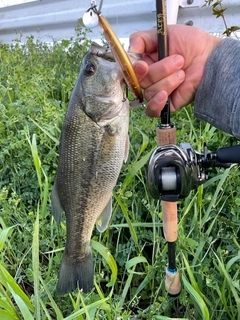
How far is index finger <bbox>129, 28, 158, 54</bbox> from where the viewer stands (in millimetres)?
1525

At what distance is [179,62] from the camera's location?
1.39 metres

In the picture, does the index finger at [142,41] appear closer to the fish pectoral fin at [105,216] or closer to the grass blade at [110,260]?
the fish pectoral fin at [105,216]

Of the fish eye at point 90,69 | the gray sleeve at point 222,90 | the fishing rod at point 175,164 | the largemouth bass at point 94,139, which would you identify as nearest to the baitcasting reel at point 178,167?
the fishing rod at point 175,164

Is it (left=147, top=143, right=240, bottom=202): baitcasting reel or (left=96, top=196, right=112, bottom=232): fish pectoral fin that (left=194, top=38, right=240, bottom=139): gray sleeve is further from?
(left=96, top=196, right=112, bottom=232): fish pectoral fin

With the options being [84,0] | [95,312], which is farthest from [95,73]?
[84,0]

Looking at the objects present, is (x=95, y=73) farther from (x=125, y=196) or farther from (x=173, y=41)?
(x=125, y=196)

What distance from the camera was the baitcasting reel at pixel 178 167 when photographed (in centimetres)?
125

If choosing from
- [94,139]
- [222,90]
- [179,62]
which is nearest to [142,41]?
[179,62]

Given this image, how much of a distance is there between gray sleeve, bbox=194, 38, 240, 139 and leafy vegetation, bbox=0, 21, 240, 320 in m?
0.32

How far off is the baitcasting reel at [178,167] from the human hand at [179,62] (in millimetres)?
222

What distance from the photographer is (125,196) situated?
1.83 metres

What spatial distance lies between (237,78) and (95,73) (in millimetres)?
524

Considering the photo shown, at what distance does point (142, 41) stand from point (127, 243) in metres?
0.95

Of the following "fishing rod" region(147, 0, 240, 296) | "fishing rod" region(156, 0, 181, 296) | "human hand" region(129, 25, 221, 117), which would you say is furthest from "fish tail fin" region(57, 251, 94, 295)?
"human hand" region(129, 25, 221, 117)
